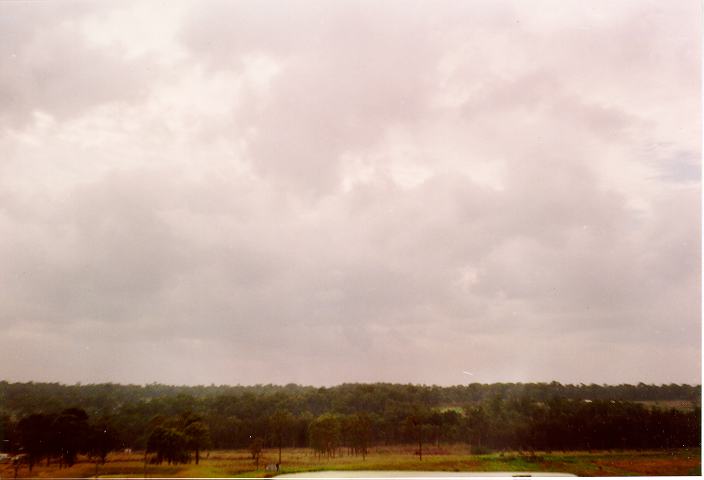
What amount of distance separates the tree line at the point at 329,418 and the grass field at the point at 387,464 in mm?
217

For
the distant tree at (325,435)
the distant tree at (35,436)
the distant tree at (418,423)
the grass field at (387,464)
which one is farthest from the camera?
the distant tree at (418,423)

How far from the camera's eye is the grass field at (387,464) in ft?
48.3

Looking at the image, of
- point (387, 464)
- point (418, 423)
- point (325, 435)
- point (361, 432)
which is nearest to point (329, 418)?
point (325, 435)

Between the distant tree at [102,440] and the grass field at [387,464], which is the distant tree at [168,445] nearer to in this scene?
the grass field at [387,464]

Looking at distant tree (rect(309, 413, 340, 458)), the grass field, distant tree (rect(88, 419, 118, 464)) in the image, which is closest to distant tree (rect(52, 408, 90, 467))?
distant tree (rect(88, 419, 118, 464))

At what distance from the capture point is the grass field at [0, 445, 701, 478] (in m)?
14.7

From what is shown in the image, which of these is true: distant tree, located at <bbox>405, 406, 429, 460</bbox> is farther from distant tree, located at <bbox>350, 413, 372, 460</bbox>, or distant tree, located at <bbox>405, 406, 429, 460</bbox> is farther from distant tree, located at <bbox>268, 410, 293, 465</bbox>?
distant tree, located at <bbox>268, 410, 293, 465</bbox>

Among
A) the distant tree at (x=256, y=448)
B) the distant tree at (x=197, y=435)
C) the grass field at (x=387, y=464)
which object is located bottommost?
the grass field at (x=387, y=464)

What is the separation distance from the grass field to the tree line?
217 millimetres

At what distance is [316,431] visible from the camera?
602 inches

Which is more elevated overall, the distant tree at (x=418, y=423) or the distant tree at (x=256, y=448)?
the distant tree at (x=418, y=423)

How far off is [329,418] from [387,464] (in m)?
1.79

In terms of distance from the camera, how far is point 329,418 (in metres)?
15.5

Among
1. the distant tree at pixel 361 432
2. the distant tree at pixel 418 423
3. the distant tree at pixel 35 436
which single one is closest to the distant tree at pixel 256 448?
the distant tree at pixel 361 432
